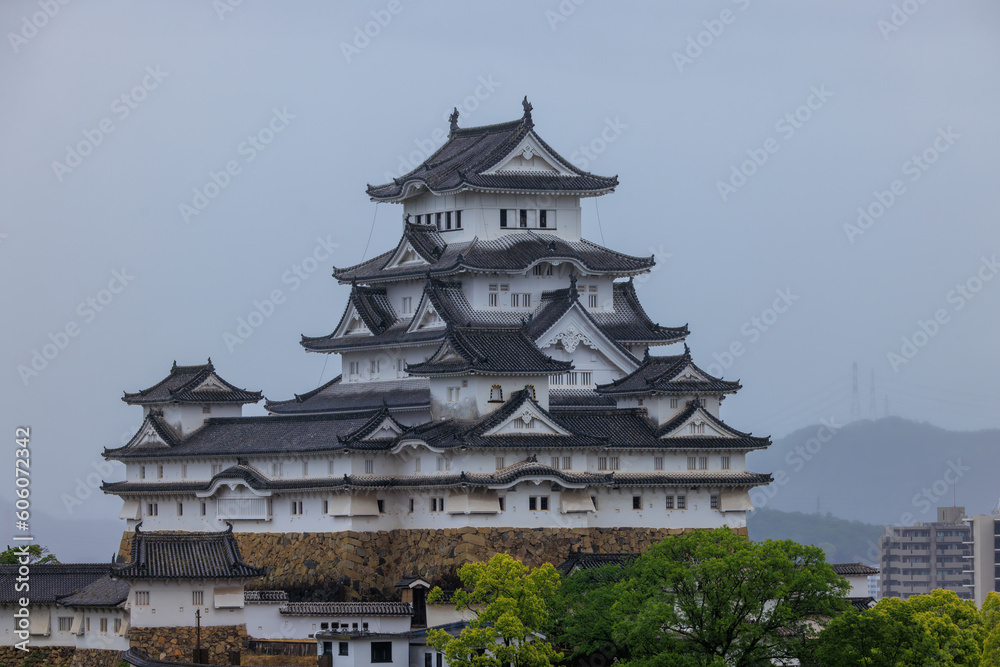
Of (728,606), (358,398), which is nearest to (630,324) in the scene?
(358,398)

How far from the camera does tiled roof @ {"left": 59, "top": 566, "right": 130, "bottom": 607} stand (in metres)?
65.8

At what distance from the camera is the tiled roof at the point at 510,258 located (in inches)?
3152

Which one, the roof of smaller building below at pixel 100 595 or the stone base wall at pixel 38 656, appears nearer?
the roof of smaller building below at pixel 100 595

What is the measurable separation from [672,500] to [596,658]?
15220 millimetres

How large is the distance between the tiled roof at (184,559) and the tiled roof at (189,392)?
17.4m

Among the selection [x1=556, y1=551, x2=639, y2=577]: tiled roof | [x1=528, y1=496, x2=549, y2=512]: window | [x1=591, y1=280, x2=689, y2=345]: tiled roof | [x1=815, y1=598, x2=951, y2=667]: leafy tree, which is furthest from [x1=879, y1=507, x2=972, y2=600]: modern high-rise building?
[x1=815, y1=598, x2=951, y2=667]: leafy tree

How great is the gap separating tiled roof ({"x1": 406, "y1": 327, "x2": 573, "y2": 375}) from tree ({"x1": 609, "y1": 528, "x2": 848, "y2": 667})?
17.7m

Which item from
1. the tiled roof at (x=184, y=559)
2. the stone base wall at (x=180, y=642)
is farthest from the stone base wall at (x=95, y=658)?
the tiled roof at (x=184, y=559)

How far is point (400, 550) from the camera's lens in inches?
2874

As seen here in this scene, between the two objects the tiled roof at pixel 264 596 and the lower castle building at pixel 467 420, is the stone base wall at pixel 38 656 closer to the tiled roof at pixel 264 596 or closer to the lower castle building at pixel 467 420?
the tiled roof at pixel 264 596

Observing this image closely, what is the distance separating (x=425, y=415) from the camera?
76438 millimetres

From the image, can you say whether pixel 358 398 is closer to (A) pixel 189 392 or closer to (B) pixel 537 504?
(A) pixel 189 392

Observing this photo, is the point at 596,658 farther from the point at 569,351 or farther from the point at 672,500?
the point at 569,351

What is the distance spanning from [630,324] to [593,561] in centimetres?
2013
